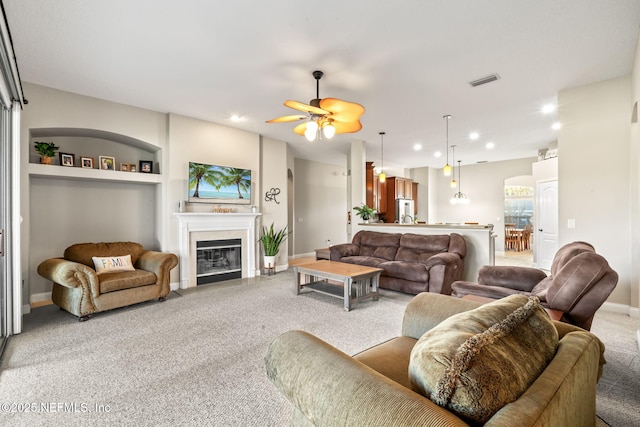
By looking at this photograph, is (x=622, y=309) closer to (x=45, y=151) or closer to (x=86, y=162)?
(x=86, y=162)

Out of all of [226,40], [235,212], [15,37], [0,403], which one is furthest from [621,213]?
[15,37]

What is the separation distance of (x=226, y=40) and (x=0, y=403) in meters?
3.25

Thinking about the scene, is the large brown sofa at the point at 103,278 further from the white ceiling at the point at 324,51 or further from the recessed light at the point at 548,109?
the recessed light at the point at 548,109

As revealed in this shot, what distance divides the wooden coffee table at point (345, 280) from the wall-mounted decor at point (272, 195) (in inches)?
→ 87.0

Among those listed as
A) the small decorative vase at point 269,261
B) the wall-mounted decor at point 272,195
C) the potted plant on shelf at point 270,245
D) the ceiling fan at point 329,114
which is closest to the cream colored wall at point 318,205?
the wall-mounted decor at point 272,195

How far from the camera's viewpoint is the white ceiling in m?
2.46

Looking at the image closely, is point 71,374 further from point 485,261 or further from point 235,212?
point 485,261

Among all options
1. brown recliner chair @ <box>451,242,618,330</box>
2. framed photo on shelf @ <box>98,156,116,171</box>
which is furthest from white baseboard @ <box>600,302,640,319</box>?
framed photo on shelf @ <box>98,156,116,171</box>

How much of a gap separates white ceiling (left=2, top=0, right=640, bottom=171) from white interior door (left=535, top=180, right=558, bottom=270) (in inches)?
91.0

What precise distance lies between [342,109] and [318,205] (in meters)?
6.11

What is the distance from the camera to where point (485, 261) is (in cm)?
482

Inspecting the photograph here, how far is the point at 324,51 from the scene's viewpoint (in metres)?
3.04

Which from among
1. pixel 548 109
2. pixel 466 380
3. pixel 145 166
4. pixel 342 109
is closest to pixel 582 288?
pixel 466 380

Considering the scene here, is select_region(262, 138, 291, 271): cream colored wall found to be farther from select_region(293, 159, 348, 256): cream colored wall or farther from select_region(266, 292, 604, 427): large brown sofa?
select_region(266, 292, 604, 427): large brown sofa
